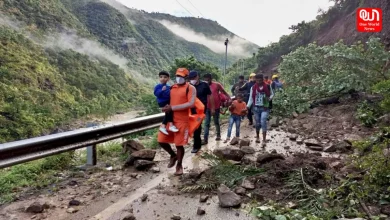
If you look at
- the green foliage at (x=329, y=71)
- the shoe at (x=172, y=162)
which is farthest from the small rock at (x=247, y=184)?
the green foliage at (x=329, y=71)

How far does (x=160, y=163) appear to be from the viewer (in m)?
5.48

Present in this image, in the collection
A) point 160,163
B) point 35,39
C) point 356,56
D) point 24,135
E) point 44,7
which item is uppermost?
point 44,7

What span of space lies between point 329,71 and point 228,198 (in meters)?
8.29

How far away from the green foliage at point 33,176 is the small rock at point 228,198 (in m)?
2.32

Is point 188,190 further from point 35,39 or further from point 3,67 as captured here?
point 35,39

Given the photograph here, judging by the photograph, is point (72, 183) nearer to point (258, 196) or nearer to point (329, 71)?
point (258, 196)

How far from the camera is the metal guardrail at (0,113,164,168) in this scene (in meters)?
3.63

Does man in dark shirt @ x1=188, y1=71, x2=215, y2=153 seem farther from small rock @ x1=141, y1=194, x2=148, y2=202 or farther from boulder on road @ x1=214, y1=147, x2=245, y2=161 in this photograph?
small rock @ x1=141, y1=194, x2=148, y2=202

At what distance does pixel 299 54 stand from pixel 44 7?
6524cm

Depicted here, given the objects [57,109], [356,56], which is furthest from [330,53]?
[57,109]

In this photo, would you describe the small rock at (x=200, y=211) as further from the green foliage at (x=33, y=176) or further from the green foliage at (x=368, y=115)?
the green foliage at (x=368, y=115)

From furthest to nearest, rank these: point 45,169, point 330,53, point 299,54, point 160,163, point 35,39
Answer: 1. point 35,39
2. point 299,54
3. point 330,53
4. point 160,163
5. point 45,169

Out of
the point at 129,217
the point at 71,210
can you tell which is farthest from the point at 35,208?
the point at 129,217

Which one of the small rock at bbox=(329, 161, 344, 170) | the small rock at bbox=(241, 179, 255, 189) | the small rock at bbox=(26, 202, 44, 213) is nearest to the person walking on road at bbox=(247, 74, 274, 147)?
the small rock at bbox=(329, 161, 344, 170)
